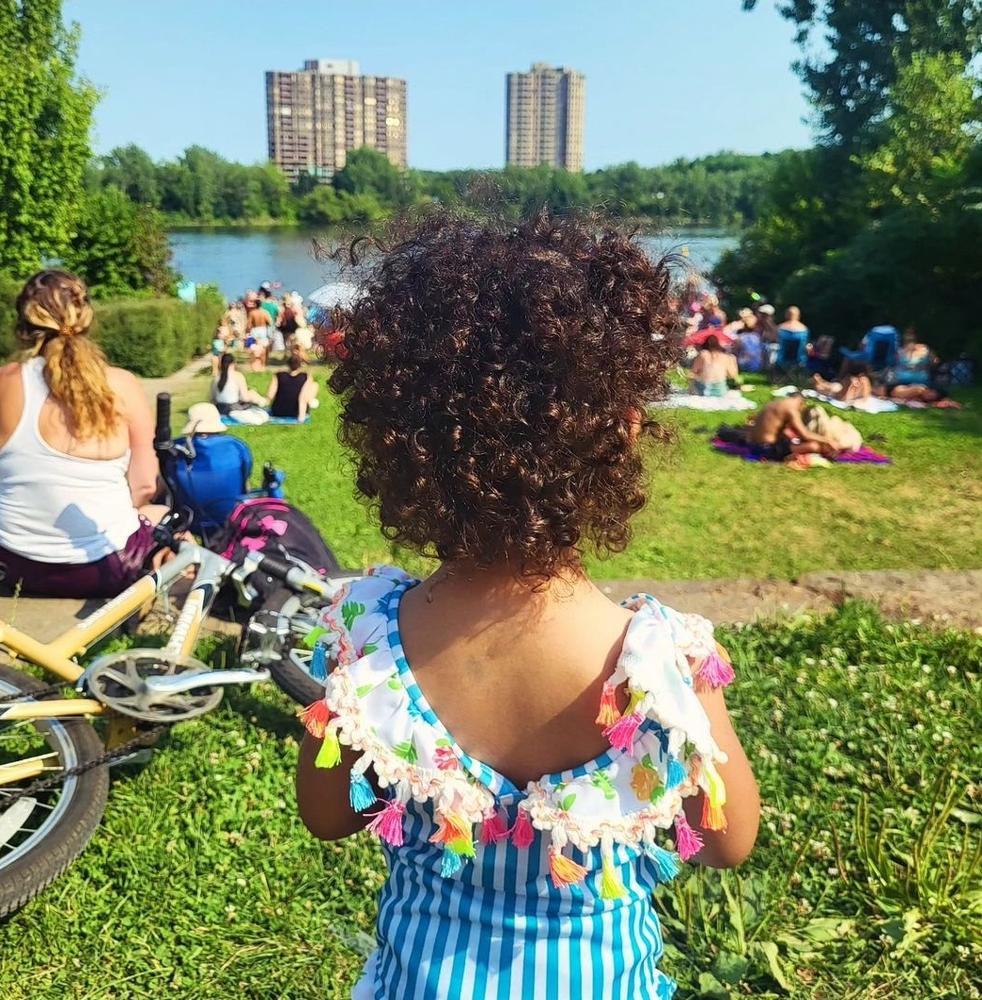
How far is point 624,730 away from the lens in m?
1.09

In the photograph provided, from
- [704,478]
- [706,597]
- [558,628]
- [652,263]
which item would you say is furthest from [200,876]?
[704,478]

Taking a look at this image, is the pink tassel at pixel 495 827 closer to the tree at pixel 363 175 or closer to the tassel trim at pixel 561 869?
the tassel trim at pixel 561 869

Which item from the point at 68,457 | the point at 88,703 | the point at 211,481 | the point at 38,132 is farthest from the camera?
the point at 38,132

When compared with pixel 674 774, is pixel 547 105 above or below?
above

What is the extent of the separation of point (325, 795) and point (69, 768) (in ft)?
5.50

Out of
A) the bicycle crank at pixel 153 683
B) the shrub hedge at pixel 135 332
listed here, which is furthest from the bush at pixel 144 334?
the bicycle crank at pixel 153 683

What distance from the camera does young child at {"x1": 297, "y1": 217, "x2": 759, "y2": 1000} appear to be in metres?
1.09

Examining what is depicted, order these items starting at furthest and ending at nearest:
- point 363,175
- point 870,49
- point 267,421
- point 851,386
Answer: point 363,175 < point 870,49 < point 851,386 < point 267,421

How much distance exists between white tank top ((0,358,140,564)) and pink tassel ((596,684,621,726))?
297cm

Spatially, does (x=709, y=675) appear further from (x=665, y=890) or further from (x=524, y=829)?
(x=665, y=890)

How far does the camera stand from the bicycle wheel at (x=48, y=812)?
7.68 feet

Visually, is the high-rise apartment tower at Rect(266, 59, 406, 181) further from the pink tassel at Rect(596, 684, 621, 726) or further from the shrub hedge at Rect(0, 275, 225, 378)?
the pink tassel at Rect(596, 684, 621, 726)

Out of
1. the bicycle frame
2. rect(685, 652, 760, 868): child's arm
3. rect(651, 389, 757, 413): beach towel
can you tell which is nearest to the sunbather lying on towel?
rect(651, 389, 757, 413): beach towel

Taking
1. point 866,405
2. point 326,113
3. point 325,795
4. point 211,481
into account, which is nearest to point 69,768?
point 325,795
